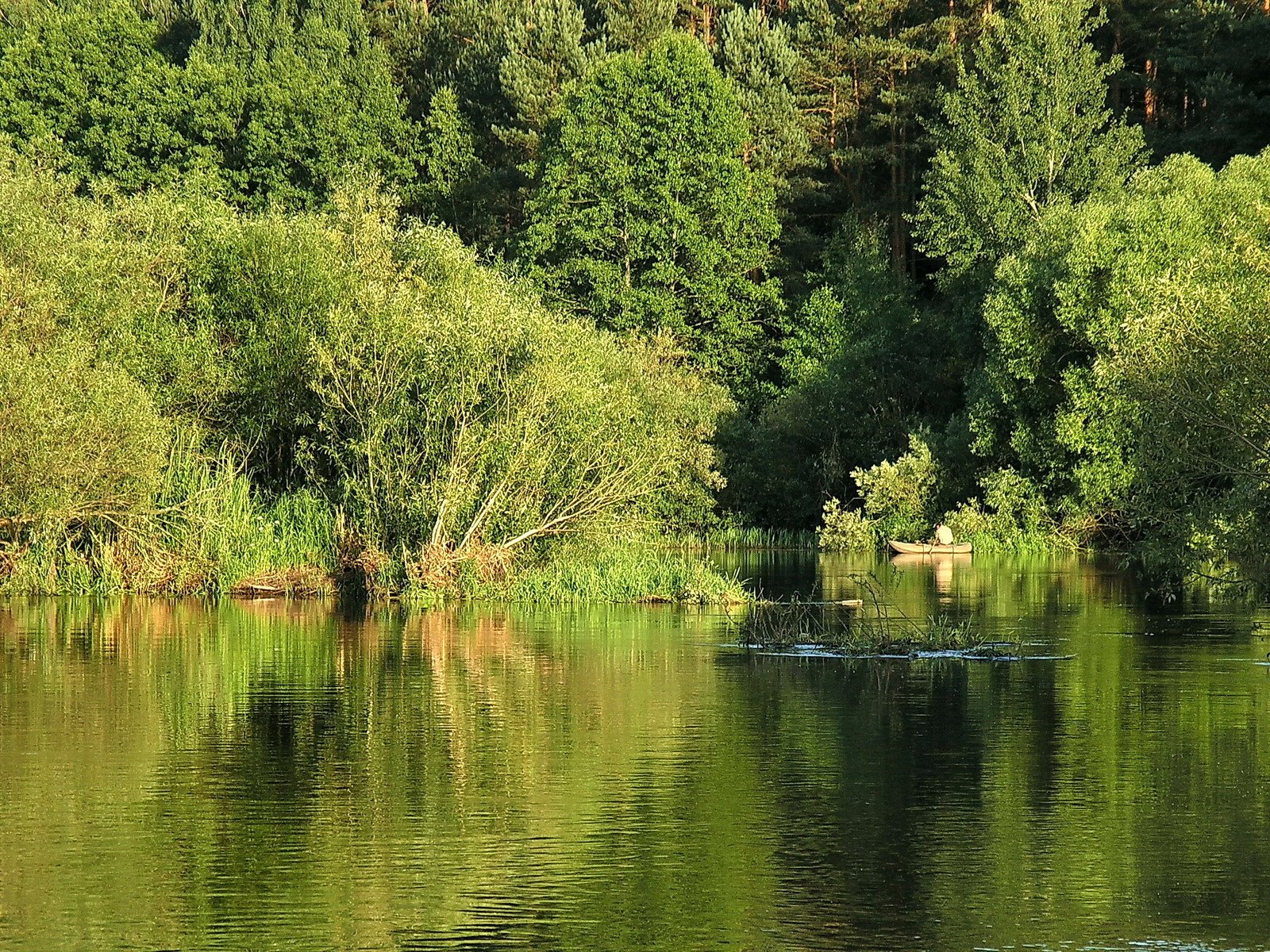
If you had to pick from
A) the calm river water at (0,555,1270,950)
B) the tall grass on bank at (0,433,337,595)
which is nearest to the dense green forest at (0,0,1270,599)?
the tall grass on bank at (0,433,337,595)

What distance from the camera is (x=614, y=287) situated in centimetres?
7944

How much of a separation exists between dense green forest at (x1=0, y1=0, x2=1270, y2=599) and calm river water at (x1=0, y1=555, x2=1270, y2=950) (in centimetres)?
828

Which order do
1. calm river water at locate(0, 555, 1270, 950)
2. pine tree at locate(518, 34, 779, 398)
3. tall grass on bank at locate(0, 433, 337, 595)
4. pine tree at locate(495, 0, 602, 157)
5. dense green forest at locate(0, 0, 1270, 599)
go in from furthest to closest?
pine tree at locate(495, 0, 602, 157) → pine tree at locate(518, 34, 779, 398) → tall grass on bank at locate(0, 433, 337, 595) → dense green forest at locate(0, 0, 1270, 599) → calm river water at locate(0, 555, 1270, 950)

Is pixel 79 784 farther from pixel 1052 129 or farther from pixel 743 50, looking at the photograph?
pixel 743 50

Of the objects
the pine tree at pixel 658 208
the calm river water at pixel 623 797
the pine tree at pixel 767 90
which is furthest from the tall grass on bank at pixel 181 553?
the pine tree at pixel 767 90

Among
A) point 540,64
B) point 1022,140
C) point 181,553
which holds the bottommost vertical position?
point 181,553

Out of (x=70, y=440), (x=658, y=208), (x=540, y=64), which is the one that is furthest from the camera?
(x=540, y=64)

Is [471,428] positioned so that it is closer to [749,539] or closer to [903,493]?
[749,539]

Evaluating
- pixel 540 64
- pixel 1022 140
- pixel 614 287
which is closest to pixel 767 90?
pixel 540 64

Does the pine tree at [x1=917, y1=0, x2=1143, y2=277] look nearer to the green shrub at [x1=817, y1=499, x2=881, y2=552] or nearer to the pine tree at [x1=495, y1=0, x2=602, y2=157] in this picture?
the green shrub at [x1=817, y1=499, x2=881, y2=552]

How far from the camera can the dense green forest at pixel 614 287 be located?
140 feet

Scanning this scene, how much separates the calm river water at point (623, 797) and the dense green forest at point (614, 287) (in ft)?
27.2

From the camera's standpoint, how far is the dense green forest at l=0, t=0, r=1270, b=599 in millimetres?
42719

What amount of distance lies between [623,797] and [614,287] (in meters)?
60.3
